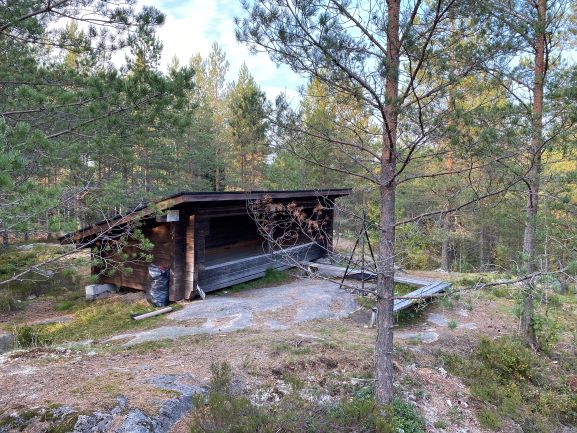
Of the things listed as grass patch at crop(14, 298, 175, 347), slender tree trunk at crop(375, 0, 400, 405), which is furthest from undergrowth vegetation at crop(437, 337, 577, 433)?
grass patch at crop(14, 298, 175, 347)

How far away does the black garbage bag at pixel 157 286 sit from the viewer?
810cm

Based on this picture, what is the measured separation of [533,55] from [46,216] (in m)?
6.97

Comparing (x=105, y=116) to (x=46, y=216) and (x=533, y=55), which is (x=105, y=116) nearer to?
(x=46, y=216)

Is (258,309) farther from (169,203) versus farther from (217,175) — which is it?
(217,175)

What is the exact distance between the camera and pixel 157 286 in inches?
320

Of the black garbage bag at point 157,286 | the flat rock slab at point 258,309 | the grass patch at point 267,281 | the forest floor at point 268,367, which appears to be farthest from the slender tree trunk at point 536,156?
the black garbage bag at point 157,286

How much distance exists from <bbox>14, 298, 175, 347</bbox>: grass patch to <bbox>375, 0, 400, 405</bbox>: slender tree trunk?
4.41m

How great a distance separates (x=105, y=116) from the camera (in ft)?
22.2

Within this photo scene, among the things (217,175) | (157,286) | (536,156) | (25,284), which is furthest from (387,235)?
(217,175)

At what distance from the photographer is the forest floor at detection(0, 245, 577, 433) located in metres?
3.57

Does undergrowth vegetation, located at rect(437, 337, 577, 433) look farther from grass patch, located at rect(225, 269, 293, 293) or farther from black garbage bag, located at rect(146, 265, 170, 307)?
black garbage bag, located at rect(146, 265, 170, 307)

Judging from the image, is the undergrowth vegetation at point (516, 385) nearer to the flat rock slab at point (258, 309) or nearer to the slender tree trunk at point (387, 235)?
the slender tree trunk at point (387, 235)

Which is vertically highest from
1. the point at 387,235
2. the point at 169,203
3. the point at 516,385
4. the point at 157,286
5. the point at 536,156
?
the point at 536,156

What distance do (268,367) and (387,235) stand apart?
2227 mm
